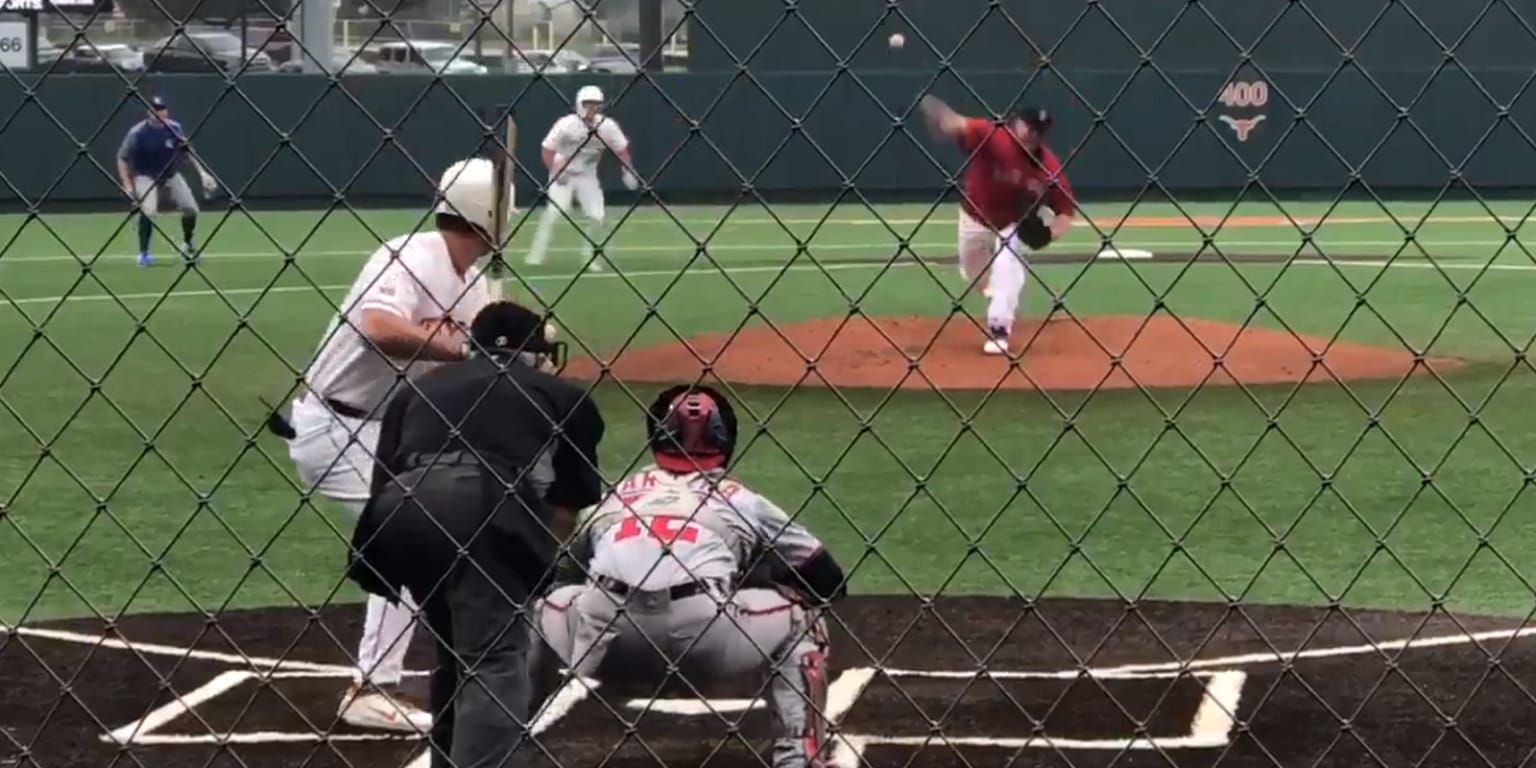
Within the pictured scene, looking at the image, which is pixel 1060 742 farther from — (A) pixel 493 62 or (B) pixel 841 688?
(A) pixel 493 62

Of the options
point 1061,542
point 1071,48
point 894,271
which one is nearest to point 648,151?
point 1071,48

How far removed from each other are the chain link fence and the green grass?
59mm

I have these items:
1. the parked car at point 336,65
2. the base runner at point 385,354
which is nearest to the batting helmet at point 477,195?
the base runner at point 385,354

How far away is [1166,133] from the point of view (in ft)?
102

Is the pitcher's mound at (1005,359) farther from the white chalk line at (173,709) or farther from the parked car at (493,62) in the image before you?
the parked car at (493,62)

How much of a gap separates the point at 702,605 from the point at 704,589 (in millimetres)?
79

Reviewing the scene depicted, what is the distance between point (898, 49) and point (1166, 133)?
4.60 meters

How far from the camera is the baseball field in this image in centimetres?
559

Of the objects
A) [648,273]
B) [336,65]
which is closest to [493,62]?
[336,65]

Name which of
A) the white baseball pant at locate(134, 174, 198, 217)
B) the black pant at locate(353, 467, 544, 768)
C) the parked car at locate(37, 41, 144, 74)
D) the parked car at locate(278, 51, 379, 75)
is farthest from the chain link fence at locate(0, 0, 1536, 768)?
the parked car at locate(37, 41, 144, 74)

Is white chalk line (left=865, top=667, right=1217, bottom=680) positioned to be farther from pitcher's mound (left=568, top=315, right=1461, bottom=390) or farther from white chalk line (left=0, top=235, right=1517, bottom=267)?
white chalk line (left=0, top=235, right=1517, bottom=267)

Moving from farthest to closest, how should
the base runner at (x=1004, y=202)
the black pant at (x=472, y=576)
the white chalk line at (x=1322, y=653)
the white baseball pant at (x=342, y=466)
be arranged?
the base runner at (x=1004, y=202) < the white chalk line at (x=1322, y=653) < the white baseball pant at (x=342, y=466) < the black pant at (x=472, y=576)

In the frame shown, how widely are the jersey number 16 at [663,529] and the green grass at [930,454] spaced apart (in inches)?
15.6

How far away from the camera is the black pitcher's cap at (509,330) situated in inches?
193
